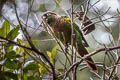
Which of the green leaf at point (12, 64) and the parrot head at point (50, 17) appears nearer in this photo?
the green leaf at point (12, 64)

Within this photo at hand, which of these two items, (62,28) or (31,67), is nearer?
(31,67)

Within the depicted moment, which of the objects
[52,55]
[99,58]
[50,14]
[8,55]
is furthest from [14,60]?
[99,58]

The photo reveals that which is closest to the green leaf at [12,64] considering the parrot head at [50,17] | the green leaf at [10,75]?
the green leaf at [10,75]

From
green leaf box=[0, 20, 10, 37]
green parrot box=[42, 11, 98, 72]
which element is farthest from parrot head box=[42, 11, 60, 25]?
green leaf box=[0, 20, 10, 37]

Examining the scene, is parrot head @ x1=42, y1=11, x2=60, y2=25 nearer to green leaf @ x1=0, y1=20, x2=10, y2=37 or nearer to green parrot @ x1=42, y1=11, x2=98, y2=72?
green parrot @ x1=42, y1=11, x2=98, y2=72

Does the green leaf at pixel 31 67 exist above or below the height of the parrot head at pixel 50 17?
below

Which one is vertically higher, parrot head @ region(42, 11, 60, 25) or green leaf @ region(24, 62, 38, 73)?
parrot head @ region(42, 11, 60, 25)

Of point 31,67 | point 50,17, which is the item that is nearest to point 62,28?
point 50,17

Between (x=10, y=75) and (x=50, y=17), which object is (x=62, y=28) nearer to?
(x=50, y=17)

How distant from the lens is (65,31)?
62.1 inches

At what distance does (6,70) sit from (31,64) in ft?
0.37

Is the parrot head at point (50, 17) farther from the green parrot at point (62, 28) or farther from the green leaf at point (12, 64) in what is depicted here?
the green leaf at point (12, 64)

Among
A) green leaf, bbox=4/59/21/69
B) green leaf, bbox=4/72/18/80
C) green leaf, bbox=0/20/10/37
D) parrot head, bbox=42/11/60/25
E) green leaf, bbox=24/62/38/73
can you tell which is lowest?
green leaf, bbox=4/72/18/80

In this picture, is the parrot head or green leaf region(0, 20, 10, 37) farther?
the parrot head
